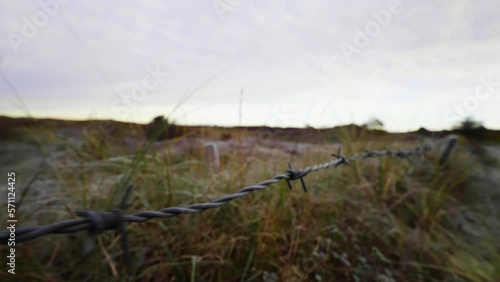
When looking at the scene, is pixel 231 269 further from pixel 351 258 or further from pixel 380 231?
pixel 380 231

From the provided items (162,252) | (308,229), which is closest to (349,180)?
(308,229)

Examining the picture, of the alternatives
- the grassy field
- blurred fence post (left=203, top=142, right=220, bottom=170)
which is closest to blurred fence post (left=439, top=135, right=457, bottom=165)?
the grassy field

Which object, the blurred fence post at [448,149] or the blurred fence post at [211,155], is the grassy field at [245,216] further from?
the blurred fence post at [448,149]

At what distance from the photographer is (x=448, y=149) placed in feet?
11.7

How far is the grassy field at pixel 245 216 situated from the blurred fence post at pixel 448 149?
0.25 meters

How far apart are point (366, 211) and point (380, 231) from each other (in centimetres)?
19

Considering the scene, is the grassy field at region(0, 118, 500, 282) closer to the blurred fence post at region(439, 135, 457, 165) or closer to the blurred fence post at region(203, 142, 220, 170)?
the blurred fence post at region(203, 142, 220, 170)

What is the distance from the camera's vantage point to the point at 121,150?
8.52 ft

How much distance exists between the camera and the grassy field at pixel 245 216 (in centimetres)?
142

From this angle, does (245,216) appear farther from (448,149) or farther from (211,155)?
(448,149)

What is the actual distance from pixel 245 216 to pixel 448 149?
2.81m

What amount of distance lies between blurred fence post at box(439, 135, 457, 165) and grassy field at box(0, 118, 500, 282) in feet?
0.84

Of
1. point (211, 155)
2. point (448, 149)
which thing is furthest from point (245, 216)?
point (448, 149)

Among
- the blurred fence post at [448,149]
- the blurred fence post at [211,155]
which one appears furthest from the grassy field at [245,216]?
the blurred fence post at [448,149]
